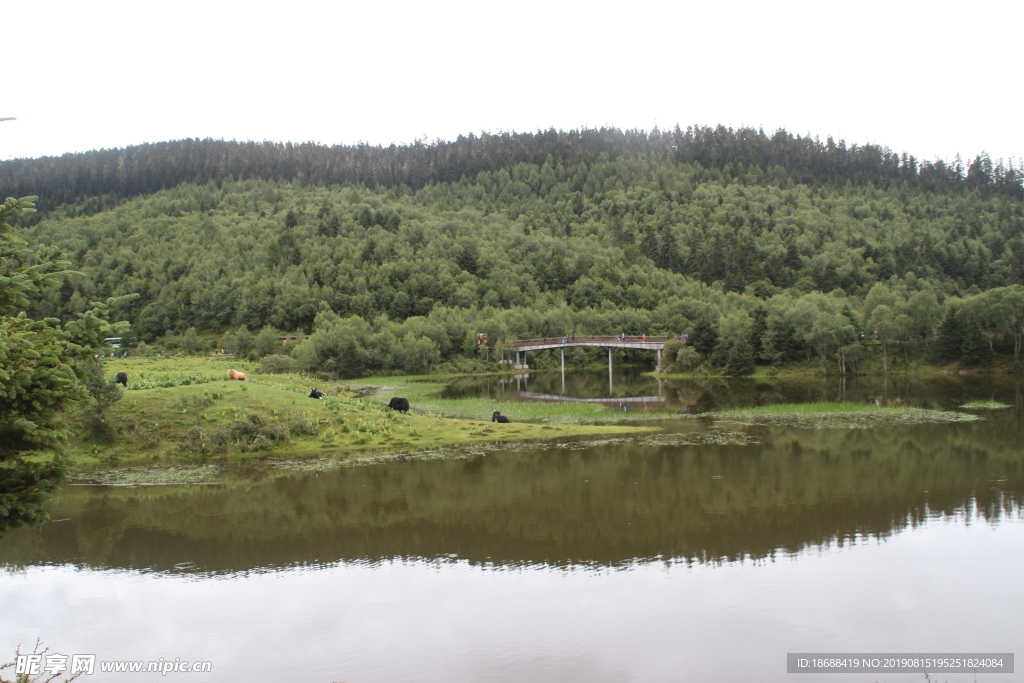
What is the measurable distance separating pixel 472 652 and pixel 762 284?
134m

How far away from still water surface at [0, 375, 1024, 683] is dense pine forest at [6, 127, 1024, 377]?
62.3 meters

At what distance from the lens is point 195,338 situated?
119 metres

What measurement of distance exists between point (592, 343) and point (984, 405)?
171 ft

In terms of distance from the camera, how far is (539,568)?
1708cm

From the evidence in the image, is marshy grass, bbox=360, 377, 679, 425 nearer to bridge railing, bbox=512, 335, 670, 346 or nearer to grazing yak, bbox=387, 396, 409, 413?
grazing yak, bbox=387, 396, 409, 413

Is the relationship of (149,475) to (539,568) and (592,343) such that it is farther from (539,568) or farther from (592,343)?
(592,343)

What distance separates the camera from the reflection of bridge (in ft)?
302

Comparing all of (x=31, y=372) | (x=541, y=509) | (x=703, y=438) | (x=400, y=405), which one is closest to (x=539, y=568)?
(x=541, y=509)

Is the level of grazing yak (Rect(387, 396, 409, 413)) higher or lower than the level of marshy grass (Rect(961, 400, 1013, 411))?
higher

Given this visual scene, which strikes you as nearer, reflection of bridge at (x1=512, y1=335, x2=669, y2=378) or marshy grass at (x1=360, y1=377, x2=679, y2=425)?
marshy grass at (x1=360, y1=377, x2=679, y2=425)

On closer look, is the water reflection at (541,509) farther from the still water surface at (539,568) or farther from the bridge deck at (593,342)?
the bridge deck at (593,342)

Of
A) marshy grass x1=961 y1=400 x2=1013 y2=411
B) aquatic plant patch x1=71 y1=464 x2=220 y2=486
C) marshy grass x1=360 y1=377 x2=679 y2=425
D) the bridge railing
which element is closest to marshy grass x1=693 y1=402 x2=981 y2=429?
marshy grass x1=961 y1=400 x2=1013 y2=411

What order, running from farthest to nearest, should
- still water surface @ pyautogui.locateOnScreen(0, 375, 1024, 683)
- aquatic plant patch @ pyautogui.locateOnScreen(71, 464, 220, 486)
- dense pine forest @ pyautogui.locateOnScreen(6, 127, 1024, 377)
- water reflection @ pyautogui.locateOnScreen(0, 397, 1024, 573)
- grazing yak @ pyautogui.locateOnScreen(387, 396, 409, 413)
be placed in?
dense pine forest @ pyautogui.locateOnScreen(6, 127, 1024, 377) < grazing yak @ pyautogui.locateOnScreen(387, 396, 409, 413) < aquatic plant patch @ pyautogui.locateOnScreen(71, 464, 220, 486) < water reflection @ pyautogui.locateOnScreen(0, 397, 1024, 573) < still water surface @ pyautogui.locateOnScreen(0, 375, 1024, 683)

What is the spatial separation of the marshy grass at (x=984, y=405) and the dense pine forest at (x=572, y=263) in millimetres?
33358
